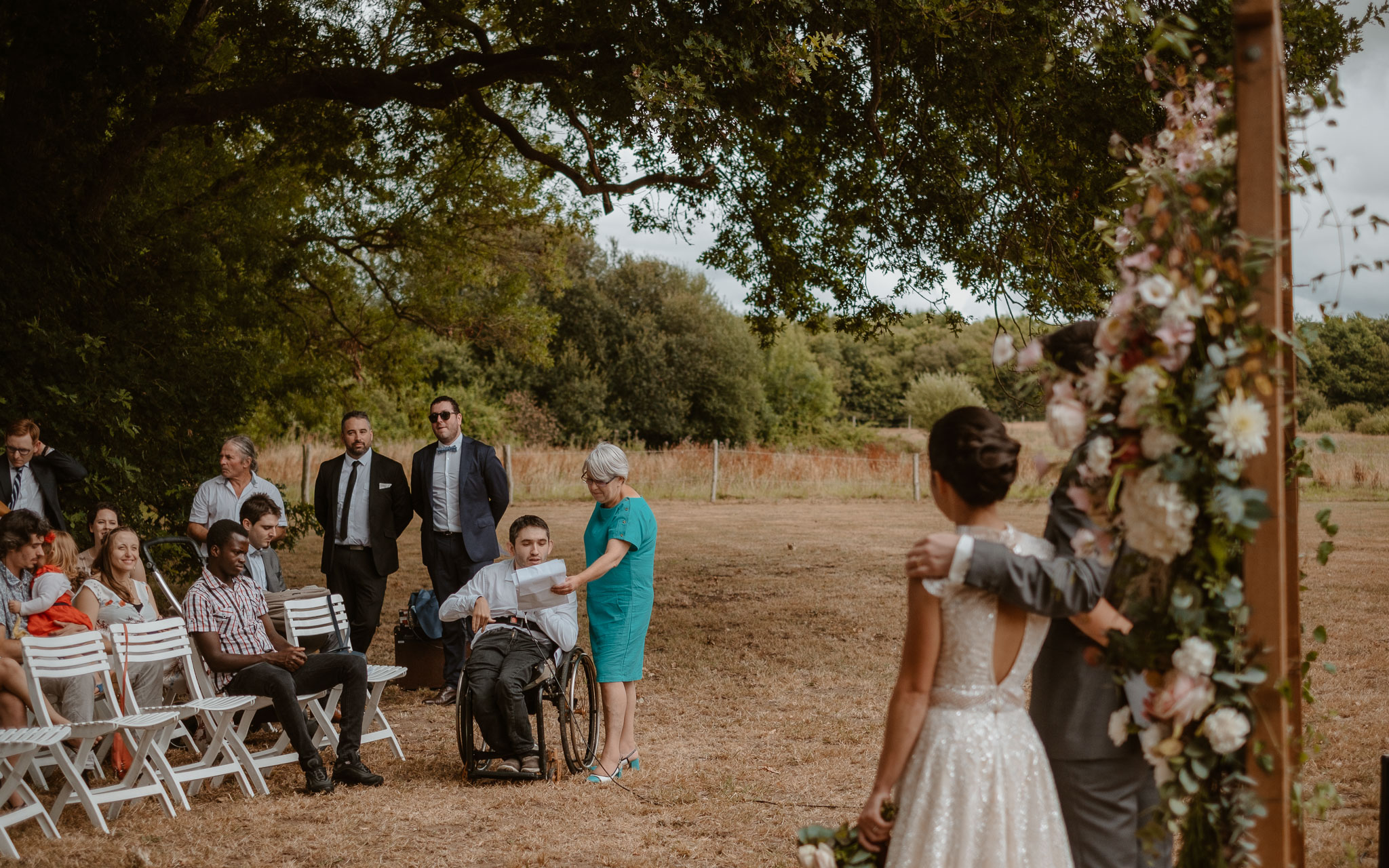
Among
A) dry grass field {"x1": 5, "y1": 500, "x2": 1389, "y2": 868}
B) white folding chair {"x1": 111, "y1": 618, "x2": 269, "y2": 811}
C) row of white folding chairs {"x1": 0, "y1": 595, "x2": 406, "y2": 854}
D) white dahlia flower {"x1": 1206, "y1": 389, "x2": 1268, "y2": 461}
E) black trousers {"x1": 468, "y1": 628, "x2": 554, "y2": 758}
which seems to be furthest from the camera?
black trousers {"x1": 468, "y1": 628, "x2": 554, "y2": 758}

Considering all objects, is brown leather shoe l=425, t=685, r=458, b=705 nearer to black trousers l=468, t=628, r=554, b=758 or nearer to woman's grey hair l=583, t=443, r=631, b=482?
black trousers l=468, t=628, r=554, b=758

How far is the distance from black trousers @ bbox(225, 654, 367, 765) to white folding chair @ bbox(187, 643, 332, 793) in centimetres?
5

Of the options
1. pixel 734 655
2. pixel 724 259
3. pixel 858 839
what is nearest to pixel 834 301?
pixel 724 259

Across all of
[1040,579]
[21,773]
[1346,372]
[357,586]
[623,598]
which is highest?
[1346,372]

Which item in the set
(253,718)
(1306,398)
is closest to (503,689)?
(253,718)

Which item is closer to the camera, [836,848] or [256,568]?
[836,848]

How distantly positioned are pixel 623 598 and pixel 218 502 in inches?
123

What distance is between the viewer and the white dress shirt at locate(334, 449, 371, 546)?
25.2 feet

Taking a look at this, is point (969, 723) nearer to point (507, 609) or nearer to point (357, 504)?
point (507, 609)

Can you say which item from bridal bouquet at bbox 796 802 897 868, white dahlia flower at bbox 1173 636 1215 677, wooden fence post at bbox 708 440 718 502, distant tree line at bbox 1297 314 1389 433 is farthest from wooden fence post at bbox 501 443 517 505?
white dahlia flower at bbox 1173 636 1215 677

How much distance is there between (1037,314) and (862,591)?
527 centimetres

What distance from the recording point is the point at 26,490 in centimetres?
701

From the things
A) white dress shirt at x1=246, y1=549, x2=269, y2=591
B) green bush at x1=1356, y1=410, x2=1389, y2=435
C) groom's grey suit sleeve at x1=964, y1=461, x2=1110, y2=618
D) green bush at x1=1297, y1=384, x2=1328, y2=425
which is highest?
green bush at x1=1356, y1=410, x2=1389, y2=435

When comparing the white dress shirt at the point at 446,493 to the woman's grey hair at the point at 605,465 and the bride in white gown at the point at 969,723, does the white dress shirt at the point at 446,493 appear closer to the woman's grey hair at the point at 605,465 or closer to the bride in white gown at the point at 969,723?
the woman's grey hair at the point at 605,465
